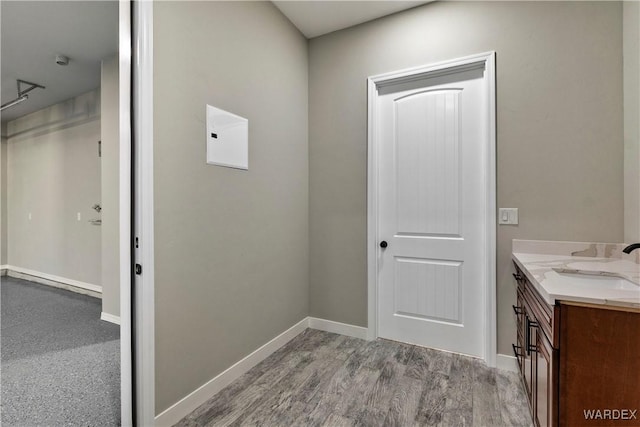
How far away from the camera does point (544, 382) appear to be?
1306 mm

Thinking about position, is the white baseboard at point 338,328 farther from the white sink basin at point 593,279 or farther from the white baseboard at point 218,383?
the white sink basin at point 593,279

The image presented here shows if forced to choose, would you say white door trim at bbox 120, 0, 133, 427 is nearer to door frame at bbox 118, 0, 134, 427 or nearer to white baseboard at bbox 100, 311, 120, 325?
door frame at bbox 118, 0, 134, 427

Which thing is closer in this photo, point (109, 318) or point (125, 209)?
point (125, 209)

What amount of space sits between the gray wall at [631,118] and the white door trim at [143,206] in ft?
8.89

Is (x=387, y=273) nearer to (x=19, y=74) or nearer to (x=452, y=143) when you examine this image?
(x=452, y=143)

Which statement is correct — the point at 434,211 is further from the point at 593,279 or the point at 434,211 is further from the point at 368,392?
the point at 368,392

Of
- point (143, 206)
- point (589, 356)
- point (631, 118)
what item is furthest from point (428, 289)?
point (143, 206)

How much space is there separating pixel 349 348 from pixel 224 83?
2262 millimetres

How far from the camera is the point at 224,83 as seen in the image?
2.00 meters

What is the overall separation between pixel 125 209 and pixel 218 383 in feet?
4.08

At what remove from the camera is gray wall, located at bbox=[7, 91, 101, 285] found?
4035 millimetres

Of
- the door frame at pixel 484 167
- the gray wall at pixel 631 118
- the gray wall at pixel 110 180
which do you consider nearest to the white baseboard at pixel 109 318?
the gray wall at pixel 110 180

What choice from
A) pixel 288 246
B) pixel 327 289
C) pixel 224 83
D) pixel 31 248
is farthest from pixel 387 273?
pixel 31 248

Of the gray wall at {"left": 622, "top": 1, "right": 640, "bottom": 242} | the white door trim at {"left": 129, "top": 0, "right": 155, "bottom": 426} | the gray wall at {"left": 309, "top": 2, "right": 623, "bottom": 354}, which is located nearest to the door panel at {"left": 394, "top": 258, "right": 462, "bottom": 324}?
the gray wall at {"left": 309, "top": 2, "right": 623, "bottom": 354}
